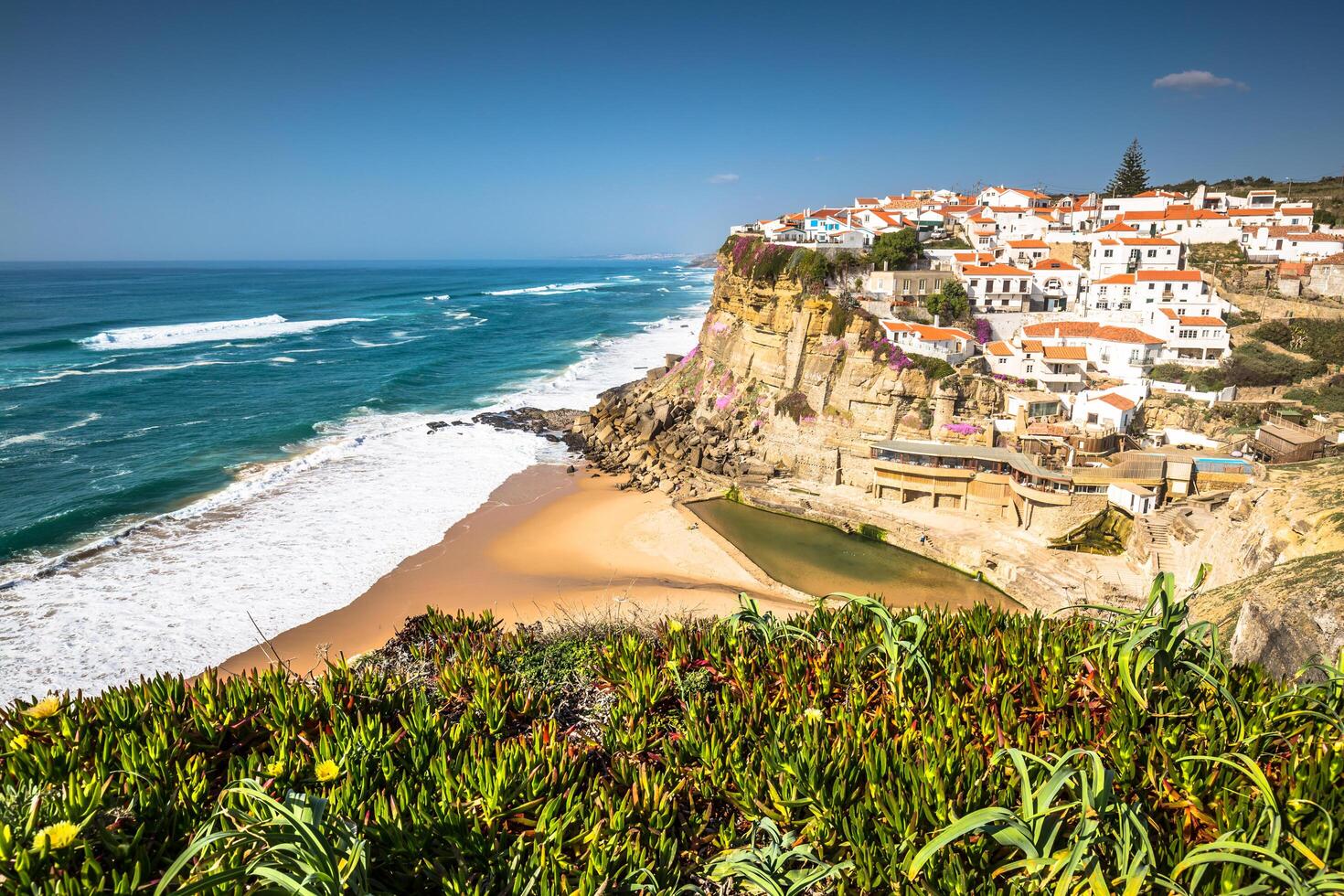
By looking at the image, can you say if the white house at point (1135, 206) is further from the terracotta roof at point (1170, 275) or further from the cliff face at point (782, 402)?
the cliff face at point (782, 402)

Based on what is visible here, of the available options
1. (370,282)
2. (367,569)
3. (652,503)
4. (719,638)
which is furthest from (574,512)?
(370,282)

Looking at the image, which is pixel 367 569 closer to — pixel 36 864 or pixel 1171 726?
pixel 36 864

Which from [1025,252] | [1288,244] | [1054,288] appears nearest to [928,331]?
[1054,288]

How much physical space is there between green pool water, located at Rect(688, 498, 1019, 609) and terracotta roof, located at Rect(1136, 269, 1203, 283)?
2362 centimetres

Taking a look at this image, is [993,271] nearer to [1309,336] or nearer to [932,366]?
[932,366]

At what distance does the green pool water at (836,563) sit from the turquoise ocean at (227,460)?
38.3 feet

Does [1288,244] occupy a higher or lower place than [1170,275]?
higher

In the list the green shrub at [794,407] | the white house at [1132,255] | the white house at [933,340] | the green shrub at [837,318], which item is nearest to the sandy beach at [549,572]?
the green shrub at [794,407]

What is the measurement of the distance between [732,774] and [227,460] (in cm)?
3385

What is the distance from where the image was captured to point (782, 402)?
32.7m

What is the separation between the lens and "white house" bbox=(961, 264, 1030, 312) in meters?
35.7

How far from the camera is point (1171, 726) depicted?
441cm

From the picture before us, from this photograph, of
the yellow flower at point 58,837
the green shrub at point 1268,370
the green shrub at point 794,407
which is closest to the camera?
the yellow flower at point 58,837

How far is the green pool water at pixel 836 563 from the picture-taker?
20.6 metres
